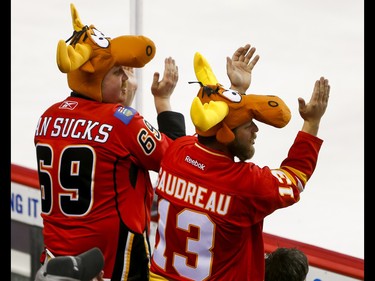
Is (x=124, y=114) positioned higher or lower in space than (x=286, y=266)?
higher

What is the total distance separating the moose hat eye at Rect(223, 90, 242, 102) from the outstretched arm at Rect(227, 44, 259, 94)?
0.19m

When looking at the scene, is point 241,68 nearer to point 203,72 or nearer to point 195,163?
point 203,72

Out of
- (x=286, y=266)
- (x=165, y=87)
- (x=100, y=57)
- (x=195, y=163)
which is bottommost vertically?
(x=286, y=266)

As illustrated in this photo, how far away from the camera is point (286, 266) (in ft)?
14.0

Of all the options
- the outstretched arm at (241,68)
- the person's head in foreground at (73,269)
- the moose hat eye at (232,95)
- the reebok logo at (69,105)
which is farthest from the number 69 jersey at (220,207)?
the person's head in foreground at (73,269)

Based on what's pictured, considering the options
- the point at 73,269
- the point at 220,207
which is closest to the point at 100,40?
the point at 220,207

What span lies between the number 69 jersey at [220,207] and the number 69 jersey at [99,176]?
0.19m

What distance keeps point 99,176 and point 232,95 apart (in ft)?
1.78

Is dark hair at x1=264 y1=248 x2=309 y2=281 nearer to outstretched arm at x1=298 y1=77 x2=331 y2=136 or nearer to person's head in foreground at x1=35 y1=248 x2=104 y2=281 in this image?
outstretched arm at x1=298 y1=77 x2=331 y2=136

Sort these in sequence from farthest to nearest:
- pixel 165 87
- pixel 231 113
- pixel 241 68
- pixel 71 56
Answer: pixel 165 87 < pixel 241 68 < pixel 71 56 < pixel 231 113

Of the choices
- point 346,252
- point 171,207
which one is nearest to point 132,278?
point 171,207

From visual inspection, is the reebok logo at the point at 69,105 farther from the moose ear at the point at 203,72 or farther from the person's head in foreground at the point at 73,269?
the person's head in foreground at the point at 73,269

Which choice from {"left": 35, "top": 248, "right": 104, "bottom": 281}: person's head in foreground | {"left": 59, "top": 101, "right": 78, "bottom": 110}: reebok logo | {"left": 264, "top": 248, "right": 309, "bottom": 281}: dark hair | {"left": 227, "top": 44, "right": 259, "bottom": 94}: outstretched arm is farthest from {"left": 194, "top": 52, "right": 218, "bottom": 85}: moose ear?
{"left": 35, "top": 248, "right": 104, "bottom": 281}: person's head in foreground

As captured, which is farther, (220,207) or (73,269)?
(220,207)
